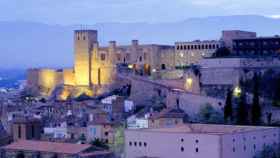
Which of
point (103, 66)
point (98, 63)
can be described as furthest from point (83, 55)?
point (103, 66)

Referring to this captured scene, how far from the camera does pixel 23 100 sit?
62.5 metres

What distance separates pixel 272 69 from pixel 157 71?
10743 mm

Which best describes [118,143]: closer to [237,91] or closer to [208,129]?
[208,129]

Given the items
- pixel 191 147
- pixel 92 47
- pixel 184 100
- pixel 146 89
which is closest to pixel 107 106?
pixel 146 89

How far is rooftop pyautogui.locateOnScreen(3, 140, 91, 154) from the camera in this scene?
3647 centimetres

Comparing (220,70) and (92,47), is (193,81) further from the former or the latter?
(92,47)

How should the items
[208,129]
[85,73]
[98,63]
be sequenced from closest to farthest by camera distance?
[208,129] → [98,63] → [85,73]

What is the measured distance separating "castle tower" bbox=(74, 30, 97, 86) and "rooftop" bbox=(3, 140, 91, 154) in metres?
21.5

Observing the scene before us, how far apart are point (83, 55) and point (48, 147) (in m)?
24.0

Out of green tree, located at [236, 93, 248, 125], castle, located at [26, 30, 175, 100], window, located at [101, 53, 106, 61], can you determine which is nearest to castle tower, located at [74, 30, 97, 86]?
castle, located at [26, 30, 175, 100]

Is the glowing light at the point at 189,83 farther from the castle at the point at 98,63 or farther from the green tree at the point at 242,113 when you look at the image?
the castle at the point at 98,63

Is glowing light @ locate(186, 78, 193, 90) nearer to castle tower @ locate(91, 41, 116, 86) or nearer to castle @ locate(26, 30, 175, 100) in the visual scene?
castle @ locate(26, 30, 175, 100)

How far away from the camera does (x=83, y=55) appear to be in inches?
2415

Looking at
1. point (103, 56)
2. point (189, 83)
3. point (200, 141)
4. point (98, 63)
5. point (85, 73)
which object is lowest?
point (200, 141)
